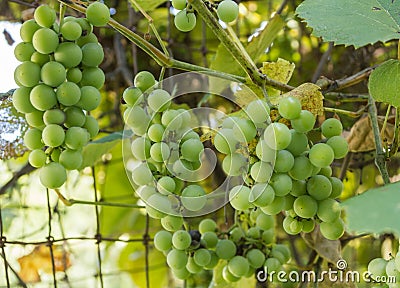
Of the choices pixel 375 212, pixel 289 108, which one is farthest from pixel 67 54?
pixel 375 212

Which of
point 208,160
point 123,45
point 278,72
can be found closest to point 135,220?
point 123,45

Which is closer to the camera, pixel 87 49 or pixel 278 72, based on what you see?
pixel 87 49

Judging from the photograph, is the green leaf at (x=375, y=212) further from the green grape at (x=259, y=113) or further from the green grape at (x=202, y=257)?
the green grape at (x=202, y=257)

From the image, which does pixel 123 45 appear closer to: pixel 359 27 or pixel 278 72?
pixel 278 72

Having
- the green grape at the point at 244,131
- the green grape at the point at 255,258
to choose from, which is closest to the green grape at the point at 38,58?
the green grape at the point at 244,131

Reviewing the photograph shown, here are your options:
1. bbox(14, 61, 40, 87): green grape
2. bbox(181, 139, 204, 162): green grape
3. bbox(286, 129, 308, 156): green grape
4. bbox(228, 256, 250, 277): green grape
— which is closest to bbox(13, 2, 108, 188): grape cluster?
bbox(14, 61, 40, 87): green grape

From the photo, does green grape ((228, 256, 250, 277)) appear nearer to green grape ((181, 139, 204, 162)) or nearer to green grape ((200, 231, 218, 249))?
green grape ((200, 231, 218, 249))
